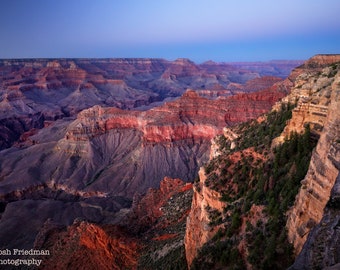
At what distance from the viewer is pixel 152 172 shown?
69.9 m

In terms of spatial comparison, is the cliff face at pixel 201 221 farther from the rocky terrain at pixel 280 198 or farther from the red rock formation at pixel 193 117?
the red rock formation at pixel 193 117

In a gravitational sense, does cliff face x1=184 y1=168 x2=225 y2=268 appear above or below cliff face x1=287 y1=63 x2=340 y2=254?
below

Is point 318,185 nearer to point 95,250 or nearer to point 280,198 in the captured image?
point 280,198

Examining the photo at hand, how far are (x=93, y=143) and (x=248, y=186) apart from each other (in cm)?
6798

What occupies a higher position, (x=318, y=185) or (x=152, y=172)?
(x=318, y=185)

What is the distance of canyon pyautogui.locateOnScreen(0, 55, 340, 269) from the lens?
1472 centimetres

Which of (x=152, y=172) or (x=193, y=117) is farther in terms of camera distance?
(x=193, y=117)

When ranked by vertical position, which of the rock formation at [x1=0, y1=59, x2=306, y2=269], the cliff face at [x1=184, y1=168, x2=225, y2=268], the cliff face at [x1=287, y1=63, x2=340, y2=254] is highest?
the cliff face at [x1=287, y1=63, x2=340, y2=254]

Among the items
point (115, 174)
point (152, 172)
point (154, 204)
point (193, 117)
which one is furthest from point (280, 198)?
point (193, 117)

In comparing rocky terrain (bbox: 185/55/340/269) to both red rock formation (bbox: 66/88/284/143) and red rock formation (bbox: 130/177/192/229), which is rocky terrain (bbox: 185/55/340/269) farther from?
red rock formation (bbox: 66/88/284/143)

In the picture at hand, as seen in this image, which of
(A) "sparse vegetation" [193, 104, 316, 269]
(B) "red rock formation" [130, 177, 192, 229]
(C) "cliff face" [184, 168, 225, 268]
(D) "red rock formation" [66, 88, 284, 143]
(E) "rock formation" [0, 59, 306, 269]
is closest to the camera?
(A) "sparse vegetation" [193, 104, 316, 269]

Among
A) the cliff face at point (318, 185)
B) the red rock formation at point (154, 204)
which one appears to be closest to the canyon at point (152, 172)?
the cliff face at point (318, 185)

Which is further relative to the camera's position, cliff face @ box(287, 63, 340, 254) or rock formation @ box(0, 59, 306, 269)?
rock formation @ box(0, 59, 306, 269)

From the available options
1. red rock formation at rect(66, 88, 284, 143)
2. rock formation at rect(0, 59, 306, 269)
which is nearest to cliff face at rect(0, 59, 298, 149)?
rock formation at rect(0, 59, 306, 269)
